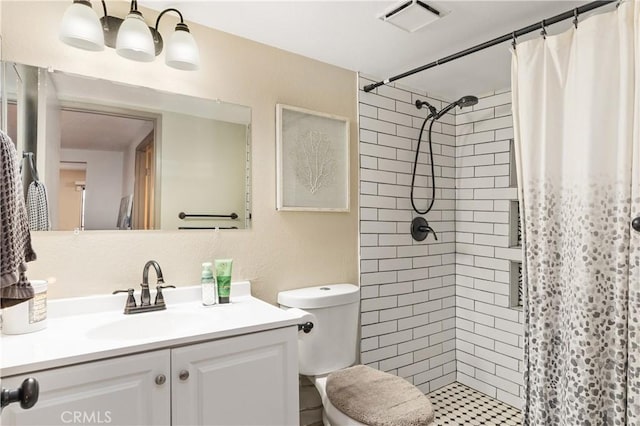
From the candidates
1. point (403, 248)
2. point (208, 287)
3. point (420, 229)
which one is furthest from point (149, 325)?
point (420, 229)

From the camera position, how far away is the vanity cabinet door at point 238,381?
1.24m

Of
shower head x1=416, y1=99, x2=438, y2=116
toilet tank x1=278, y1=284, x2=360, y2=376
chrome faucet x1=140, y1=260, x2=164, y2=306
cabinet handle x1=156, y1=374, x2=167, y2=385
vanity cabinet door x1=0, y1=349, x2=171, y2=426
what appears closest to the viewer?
vanity cabinet door x1=0, y1=349, x2=171, y2=426

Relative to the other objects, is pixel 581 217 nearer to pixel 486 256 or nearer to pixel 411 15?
pixel 411 15

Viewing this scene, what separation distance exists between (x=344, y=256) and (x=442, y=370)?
4.30ft

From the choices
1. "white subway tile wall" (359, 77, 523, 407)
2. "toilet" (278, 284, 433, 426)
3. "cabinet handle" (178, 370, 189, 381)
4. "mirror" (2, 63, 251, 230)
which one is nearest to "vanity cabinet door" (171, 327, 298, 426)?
"cabinet handle" (178, 370, 189, 381)

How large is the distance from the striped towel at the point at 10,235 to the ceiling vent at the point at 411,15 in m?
1.50

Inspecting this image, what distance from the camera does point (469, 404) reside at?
2.59 m

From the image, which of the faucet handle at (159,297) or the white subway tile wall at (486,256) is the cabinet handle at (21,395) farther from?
the white subway tile wall at (486,256)

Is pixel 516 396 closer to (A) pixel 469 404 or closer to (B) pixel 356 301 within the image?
(A) pixel 469 404

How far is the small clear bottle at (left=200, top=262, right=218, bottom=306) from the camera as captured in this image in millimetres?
1702

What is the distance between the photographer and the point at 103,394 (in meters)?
1.12

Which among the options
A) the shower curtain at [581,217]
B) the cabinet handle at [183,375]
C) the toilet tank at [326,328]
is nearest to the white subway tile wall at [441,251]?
the toilet tank at [326,328]

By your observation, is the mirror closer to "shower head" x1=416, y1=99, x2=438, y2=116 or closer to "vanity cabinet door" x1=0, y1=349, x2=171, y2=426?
"vanity cabinet door" x1=0, y1=349, x2=171, y2=426

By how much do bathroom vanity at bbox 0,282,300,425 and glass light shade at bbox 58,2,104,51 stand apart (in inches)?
39.2
